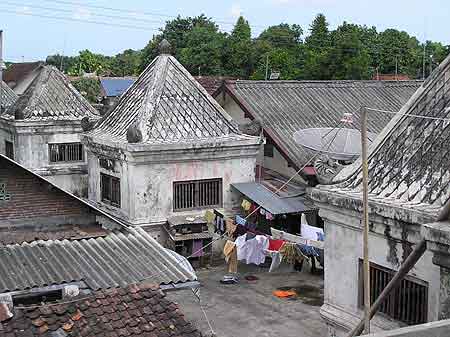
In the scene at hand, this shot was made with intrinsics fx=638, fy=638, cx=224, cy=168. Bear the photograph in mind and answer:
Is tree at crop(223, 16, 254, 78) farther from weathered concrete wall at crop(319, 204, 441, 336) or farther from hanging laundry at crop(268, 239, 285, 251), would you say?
weathered concrete wall at crop(319, 204, 441, 336)

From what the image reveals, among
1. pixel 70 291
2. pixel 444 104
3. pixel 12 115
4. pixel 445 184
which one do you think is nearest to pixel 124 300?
pixel 70 291

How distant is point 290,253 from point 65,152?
11.9 metres

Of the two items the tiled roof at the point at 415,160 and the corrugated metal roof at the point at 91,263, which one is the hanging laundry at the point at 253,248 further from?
the corrugated metal roof at the point at 91,263

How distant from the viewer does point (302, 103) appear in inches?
1046

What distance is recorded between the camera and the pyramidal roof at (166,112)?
69.7 feet

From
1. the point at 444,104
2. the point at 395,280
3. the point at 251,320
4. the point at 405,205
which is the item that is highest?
the point at 444,104

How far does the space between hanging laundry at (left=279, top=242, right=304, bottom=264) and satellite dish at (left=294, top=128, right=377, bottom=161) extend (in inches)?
133

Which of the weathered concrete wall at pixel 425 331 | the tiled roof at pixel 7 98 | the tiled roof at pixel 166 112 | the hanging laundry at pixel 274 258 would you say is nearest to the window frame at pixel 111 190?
the tiled roof at pixel 166 112

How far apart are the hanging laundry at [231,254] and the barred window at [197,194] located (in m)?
1.88

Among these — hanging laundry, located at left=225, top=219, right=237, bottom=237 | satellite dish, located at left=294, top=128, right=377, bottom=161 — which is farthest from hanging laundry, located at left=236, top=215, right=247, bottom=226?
satellite dish, located at left=294, top=128, right=377, bottom=161

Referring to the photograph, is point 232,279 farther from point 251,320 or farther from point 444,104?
point 444,104

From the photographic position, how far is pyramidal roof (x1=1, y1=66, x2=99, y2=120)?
2684cm

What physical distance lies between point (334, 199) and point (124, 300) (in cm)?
432

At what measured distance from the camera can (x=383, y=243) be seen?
11016 mm
